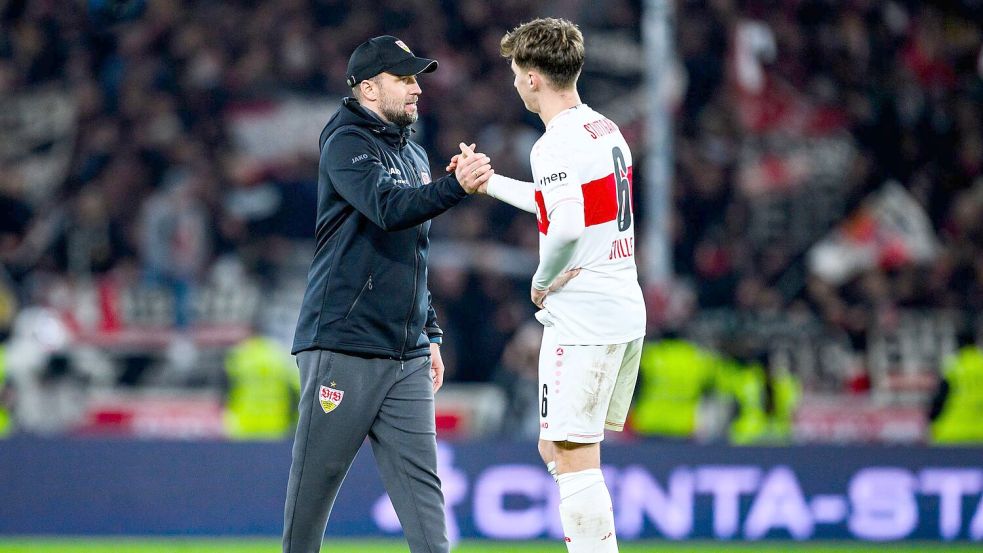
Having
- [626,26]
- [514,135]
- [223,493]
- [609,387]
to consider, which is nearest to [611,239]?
[609,387]

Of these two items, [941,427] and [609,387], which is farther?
[941,427]

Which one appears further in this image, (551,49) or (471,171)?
(551,49)

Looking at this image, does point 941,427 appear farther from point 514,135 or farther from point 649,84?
point 514,135

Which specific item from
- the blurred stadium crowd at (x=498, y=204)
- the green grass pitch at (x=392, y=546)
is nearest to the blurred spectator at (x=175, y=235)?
the blurred stadium crowd at (x=498, y=204)

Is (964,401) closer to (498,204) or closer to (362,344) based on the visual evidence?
(498,204)

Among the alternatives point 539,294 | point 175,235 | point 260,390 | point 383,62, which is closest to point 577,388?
point 539,294

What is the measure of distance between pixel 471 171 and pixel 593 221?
18.8 inches

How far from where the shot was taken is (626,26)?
14.1 m

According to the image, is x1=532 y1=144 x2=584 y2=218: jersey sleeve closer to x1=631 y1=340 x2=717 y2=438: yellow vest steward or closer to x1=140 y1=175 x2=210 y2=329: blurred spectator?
x1=631 y1=340 x2=717 y2=438: yellow vest steward

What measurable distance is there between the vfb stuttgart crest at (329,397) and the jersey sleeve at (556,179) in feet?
3.07

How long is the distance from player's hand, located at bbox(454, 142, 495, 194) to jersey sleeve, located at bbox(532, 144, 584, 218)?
0.64 ft

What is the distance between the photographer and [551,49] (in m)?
4.46

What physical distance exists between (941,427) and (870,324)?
6.81 ft

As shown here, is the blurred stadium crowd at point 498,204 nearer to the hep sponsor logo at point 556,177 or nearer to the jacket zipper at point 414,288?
the jacket zipper at point 414,288
